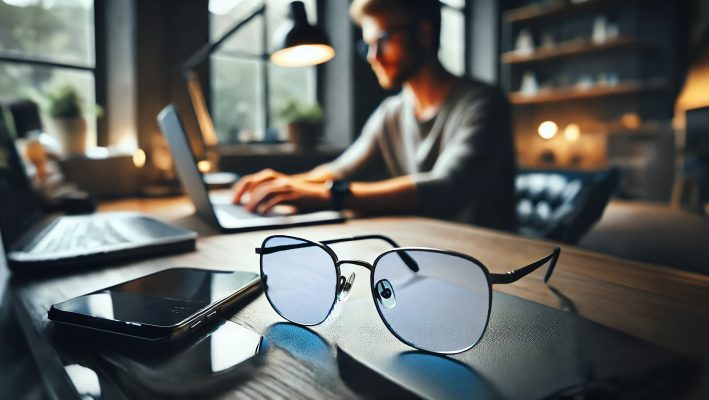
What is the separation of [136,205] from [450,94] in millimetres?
1106

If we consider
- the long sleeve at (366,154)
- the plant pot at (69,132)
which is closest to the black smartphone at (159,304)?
the long sleeve at (366,154)

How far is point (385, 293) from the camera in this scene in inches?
15.0

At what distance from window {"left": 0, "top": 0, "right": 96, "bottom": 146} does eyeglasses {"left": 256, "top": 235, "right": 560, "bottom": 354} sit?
192 centimetres

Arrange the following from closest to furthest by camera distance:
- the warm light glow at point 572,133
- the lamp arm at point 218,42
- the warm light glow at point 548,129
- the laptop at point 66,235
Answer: the laptop at point 66,235
the lamp arm at point 218,42
the warm light glow at point 548,129
the warm light glow at point 572,133

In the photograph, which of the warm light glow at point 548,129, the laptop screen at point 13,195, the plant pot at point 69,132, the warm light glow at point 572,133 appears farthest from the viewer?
the warm light glow at point 572,133

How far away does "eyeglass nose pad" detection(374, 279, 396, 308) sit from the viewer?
37cm

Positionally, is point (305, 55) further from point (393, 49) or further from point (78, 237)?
point (78, 237)

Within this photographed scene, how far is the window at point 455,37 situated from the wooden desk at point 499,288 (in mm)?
4123

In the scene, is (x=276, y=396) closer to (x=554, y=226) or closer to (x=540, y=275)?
(x=540, y=275)

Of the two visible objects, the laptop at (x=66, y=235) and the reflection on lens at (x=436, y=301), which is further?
the laptop at (x=66, y=235)

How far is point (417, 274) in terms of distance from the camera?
15.5 inches

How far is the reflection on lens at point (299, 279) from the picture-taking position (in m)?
0.40

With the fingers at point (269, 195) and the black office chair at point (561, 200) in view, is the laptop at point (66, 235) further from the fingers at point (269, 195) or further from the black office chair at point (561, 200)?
the black office chair at point (561, 200)

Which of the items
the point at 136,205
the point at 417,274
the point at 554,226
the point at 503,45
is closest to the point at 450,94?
the point at 554,226
